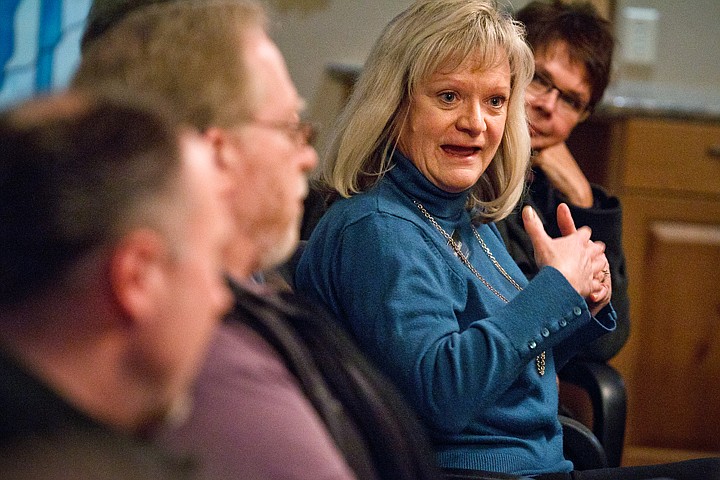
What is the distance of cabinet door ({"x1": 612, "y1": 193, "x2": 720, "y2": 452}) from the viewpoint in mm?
2824

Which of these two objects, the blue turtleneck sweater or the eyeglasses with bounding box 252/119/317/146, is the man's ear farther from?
the blue turtleneck sweater

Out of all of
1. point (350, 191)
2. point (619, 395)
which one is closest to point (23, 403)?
point (350, 191)

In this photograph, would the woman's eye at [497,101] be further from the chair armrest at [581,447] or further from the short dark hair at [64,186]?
the short dark hair at [64,186]

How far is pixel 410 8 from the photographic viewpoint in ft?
4.99

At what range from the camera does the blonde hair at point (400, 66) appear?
1475 millimetres

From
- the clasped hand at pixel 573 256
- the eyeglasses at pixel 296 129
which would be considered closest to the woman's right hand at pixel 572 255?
the clasped hand at pixel 573 256

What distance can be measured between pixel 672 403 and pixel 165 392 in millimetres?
2461

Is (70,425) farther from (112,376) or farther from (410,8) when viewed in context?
(410,8)

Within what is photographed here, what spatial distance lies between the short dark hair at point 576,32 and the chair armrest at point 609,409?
2.08 ft

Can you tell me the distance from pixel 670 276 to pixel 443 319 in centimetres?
169

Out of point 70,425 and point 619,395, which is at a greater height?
point 70,425

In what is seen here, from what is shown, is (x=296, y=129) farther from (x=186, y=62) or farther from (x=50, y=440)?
(x=50, y=440)

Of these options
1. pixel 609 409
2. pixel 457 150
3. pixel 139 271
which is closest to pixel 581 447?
pixel 609 409

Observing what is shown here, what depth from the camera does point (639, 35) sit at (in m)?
3.37
